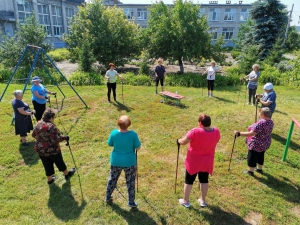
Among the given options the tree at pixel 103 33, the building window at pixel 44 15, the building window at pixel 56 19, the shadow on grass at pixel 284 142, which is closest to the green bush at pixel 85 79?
the tree at pixel 103 33

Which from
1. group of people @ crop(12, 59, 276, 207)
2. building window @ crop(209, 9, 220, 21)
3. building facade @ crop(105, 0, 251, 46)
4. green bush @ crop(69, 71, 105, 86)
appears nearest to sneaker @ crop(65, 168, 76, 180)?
group of people @ crop(12, 59, 276, 207)

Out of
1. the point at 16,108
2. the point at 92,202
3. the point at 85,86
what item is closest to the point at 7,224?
the point at 92,202

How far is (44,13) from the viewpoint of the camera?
33781 millimetres

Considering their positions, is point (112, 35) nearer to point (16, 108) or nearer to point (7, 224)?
point (16, 108)

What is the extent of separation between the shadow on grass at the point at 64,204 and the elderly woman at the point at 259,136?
3.20 m

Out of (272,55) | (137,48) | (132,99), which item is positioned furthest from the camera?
(272,55)

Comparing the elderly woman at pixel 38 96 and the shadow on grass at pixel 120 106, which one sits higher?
the elderly woman at pixel 38 96

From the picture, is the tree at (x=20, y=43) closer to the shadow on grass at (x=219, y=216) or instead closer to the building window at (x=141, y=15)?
the shadow on grass at (x=219, y=216)

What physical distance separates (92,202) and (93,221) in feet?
1.49

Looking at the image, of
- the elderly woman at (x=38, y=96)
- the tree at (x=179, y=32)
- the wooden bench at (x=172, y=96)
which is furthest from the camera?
the tree at (x=179, y=32)

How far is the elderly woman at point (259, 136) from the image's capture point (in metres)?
4.60

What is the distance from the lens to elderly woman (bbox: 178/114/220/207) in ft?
11.9

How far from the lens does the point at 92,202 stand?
4.39 meters

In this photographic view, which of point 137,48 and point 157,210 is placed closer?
point 157,210
